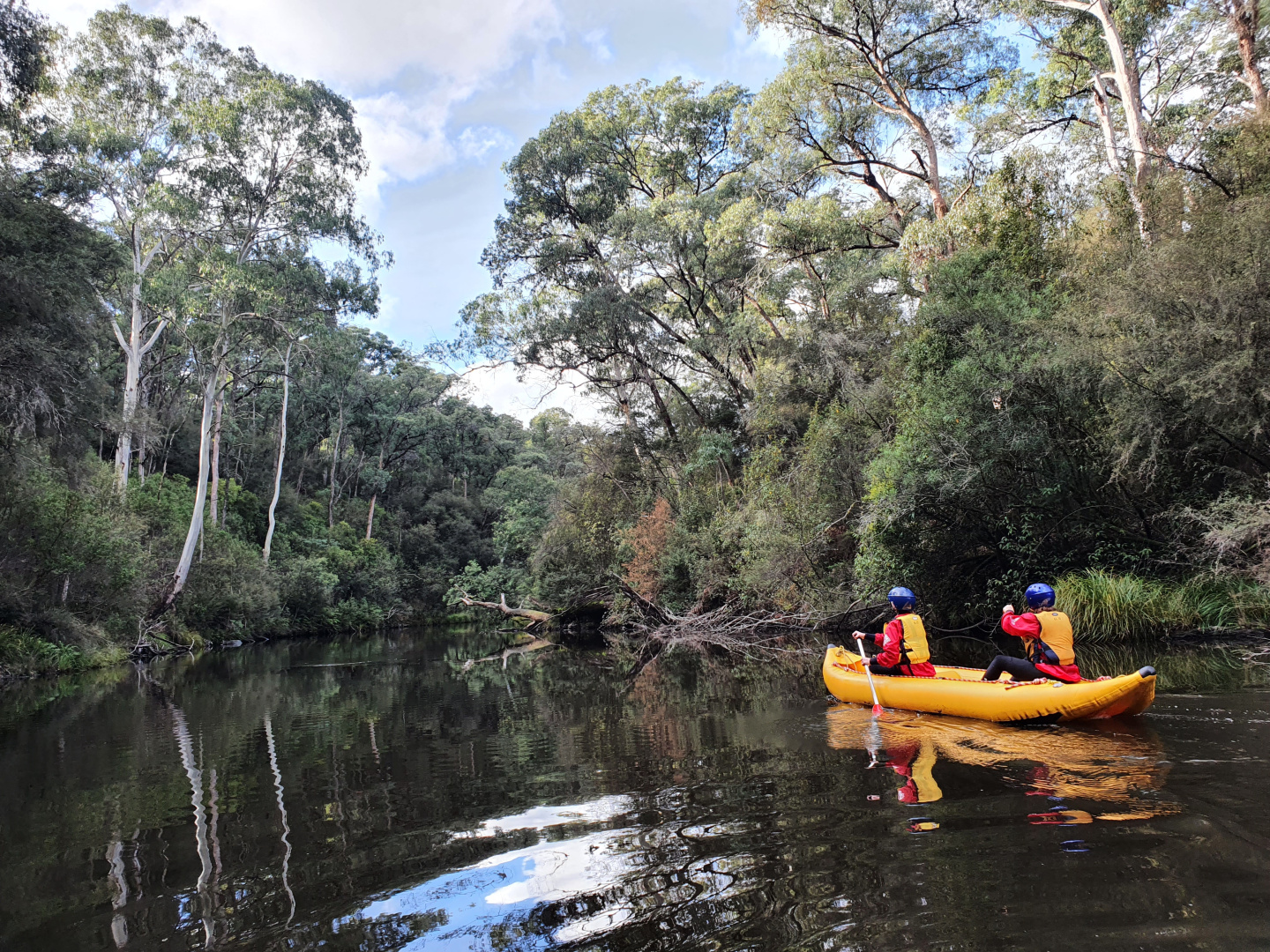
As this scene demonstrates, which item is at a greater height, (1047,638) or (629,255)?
(629,255)

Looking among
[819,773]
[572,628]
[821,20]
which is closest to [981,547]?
[819,773]

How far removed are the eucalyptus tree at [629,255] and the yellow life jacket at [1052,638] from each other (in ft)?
45.7

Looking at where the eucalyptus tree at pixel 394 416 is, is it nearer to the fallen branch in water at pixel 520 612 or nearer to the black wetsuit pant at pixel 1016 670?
the fallen branch in water at pixel 520 612

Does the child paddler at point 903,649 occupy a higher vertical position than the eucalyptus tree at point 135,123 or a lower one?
lower

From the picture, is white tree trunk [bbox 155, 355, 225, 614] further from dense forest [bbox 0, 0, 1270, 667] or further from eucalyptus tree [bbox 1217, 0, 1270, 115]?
eucalyptus tree [bbox 1217, 0, 1270, 115]

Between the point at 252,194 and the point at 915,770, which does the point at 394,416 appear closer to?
the point at 252,194

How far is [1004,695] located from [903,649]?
1368 millimetres

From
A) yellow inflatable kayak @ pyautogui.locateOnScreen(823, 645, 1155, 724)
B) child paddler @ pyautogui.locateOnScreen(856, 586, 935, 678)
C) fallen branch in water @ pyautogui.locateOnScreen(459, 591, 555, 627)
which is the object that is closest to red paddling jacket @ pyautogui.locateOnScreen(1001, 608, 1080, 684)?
yellow inflatable kayak @ pyautogui.locateOnScreen(823, 645, 1155, 724)

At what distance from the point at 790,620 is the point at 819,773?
1170 cm

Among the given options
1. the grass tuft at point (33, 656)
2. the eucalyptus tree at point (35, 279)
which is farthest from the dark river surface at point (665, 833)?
the grass tuft at point (33, 656)

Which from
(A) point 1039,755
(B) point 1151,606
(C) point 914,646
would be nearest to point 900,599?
(C) point 914,646

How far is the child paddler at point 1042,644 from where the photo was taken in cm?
611

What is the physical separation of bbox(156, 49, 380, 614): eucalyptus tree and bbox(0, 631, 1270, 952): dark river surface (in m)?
14.9

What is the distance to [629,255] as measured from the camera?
20.6m
